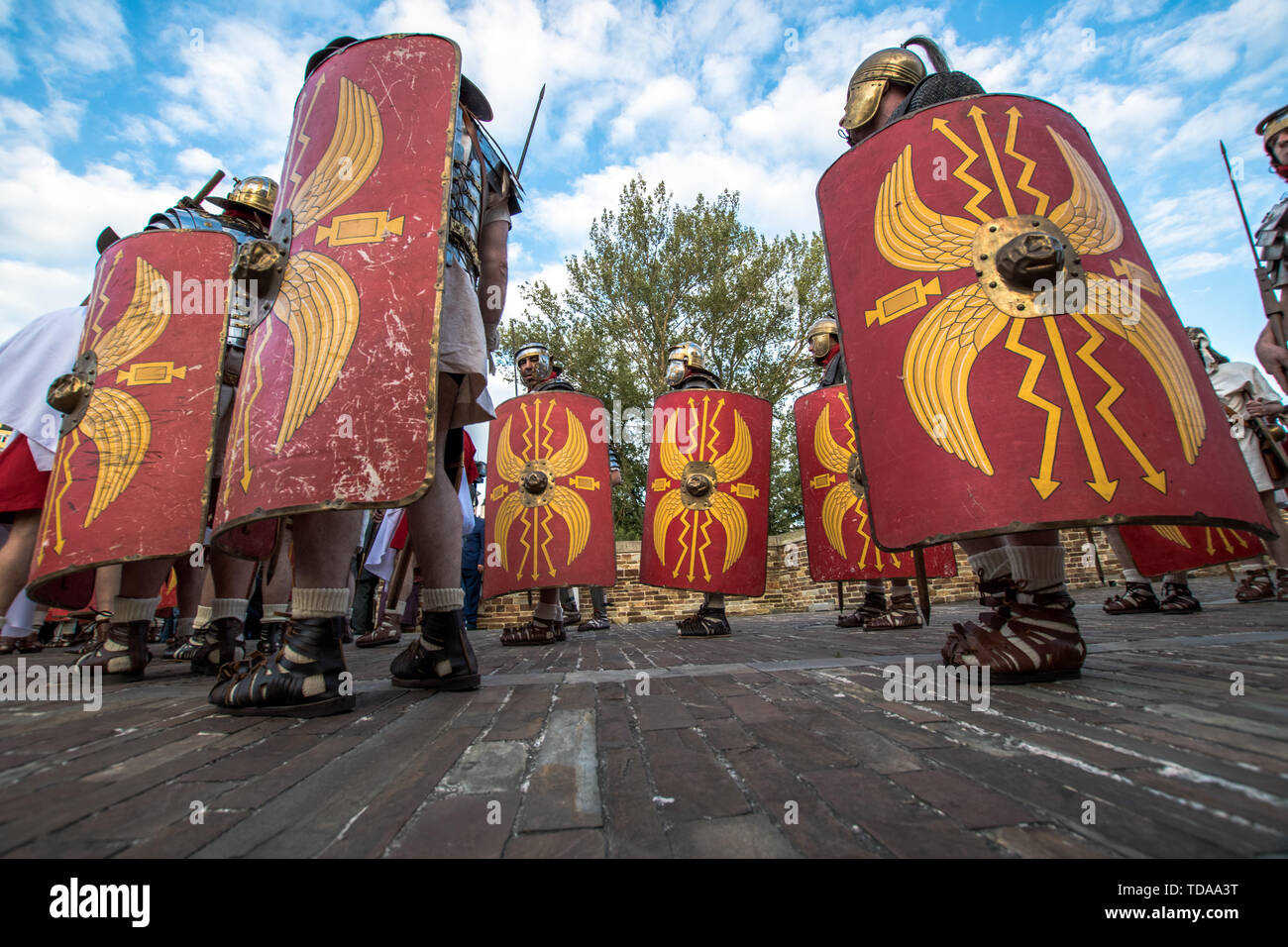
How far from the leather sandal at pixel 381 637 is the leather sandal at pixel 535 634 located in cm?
105

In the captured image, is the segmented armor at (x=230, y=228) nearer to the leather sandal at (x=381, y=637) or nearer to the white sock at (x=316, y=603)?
the white sock at (x=316, y=603)

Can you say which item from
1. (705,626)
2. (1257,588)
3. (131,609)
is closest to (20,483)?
(131,609)

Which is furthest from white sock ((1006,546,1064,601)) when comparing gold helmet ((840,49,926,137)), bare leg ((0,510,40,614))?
bare leg ((0,510,40,614))

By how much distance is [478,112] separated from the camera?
1890 millimetres

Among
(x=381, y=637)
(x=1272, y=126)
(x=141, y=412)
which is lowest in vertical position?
(x=381, y=637)

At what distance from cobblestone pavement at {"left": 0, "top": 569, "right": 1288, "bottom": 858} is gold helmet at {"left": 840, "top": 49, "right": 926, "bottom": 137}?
1.92m

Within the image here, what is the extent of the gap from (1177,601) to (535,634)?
3703 mm

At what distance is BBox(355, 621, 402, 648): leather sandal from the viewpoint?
13.2 feet

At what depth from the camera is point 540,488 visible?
350 cm

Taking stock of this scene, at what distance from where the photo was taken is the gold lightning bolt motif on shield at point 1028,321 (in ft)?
4.11

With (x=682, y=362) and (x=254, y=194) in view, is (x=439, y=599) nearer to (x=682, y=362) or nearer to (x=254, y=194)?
(x=254, y=194)

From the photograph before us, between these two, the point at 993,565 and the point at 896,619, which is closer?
the point at 993,565

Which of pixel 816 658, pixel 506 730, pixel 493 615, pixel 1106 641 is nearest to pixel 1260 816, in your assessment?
pixel 506 730
